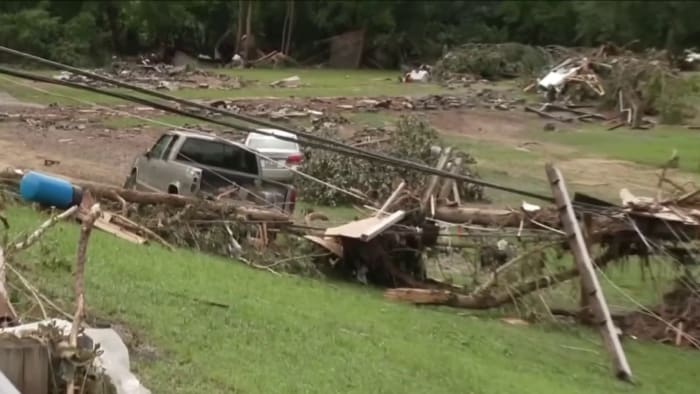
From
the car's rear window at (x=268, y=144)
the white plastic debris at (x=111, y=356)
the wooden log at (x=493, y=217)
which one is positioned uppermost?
the white plastic debris at (x=111, y=356)

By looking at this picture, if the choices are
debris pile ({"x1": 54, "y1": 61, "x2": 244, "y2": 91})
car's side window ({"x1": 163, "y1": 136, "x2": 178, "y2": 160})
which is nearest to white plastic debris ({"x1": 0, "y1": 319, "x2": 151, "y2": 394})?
car's side window ({"x1": 163, "y1": 136, "x2": 178, "y2": 160})

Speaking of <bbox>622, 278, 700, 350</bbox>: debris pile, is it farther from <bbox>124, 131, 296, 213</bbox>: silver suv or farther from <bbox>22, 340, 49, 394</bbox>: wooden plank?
<bbox>22, 340, 49, 394</bbox>: wooden plank

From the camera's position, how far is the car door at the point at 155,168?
63.4 ft

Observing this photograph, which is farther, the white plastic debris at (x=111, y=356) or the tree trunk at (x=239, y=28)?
the tree trunk at (x=239, y=28)

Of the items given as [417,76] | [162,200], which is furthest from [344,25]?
[162,200]

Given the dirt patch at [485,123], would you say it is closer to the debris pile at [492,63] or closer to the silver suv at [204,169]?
the debris pile at [492,63]

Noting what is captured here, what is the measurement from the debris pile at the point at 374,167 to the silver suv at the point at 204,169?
81.3 inches

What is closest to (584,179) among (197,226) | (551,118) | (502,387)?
(551,118)

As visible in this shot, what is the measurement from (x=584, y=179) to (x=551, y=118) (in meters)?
12.4

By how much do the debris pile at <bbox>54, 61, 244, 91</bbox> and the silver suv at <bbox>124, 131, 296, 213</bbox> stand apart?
85.2 feet

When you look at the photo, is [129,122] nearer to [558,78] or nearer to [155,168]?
[155,168]

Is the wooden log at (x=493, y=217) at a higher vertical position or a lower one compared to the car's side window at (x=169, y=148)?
higher

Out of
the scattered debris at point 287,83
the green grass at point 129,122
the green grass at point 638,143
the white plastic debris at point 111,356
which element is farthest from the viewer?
the scattered debris at point 287,83

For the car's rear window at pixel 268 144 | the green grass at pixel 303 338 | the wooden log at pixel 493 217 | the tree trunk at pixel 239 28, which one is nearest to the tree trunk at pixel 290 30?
the tree trunk at pixel 239 28
